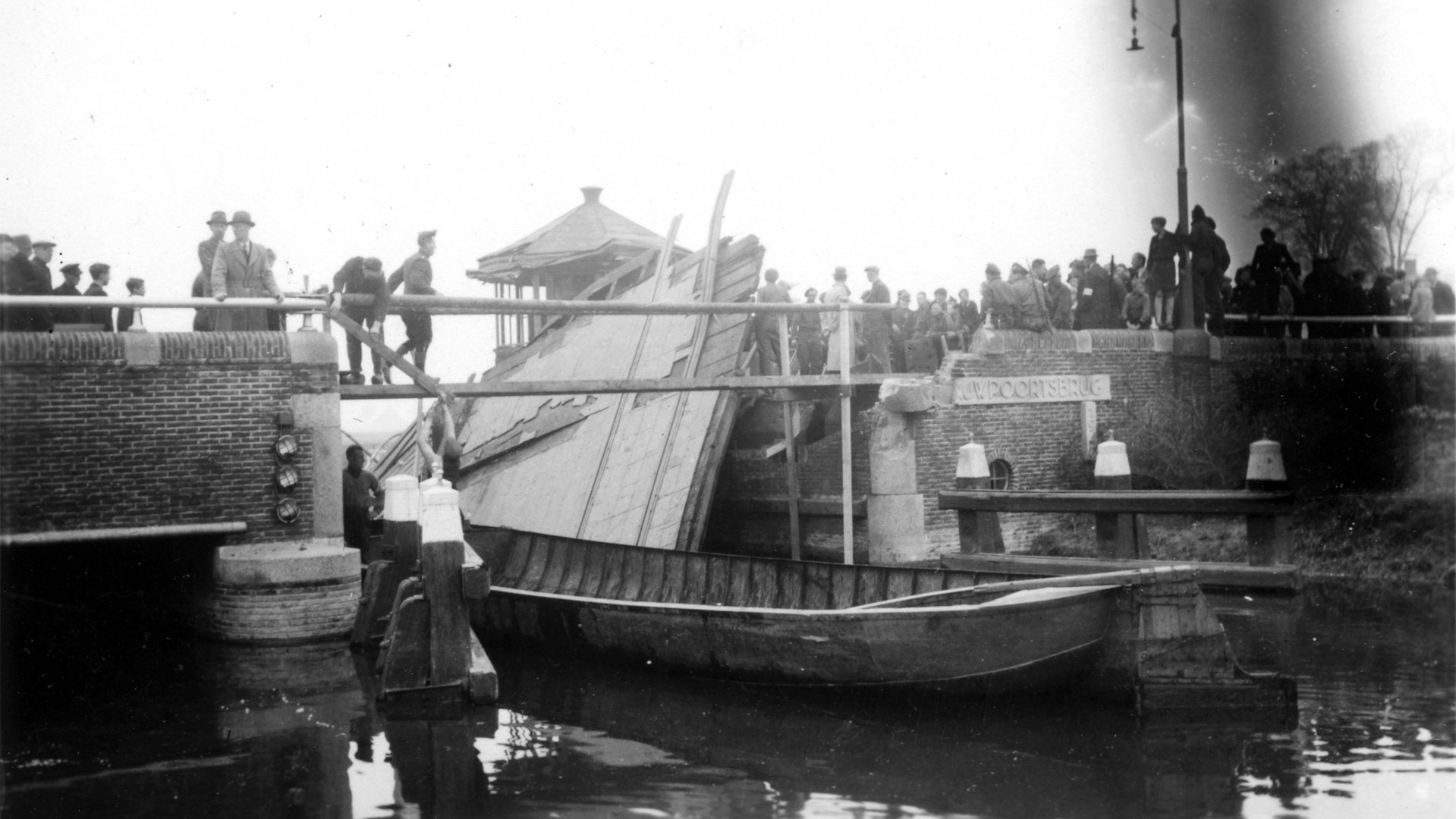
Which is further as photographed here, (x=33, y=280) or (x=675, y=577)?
(x=675, y=577)

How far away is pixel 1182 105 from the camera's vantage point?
55.7 feet

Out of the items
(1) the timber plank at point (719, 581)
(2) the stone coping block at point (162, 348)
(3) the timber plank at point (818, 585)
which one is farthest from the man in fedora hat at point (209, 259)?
(3) the timber plank at point (818, 585)

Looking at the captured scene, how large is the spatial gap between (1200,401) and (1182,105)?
418 centimetres

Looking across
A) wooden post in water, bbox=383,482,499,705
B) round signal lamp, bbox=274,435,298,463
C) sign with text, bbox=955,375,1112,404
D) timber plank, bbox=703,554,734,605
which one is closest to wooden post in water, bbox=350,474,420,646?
round signal lamp, bbox=274,435,298,463

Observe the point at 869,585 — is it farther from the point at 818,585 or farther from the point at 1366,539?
the point at 1366,539

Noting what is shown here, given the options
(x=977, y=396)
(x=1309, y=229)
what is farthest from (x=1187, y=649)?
(x=1309, y=229)

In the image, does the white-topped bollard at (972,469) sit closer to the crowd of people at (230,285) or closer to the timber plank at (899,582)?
the timber plank at (899,582)

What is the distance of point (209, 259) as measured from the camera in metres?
14.0

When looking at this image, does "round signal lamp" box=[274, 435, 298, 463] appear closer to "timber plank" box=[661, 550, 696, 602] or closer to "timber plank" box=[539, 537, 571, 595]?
"timber plank" box=[539, 537, 571, 595]

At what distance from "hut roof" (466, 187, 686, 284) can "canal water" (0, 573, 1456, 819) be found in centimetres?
1760

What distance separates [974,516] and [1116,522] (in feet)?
5.84

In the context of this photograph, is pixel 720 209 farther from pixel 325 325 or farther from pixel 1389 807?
pixel 1389 807

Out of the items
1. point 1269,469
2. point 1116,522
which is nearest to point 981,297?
point 1116,522

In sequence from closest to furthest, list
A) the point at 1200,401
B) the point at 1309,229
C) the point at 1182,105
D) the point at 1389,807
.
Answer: the point at 1389,807 < the point at 1182,105 < the point at 1200,401 < the point at 1309,229
